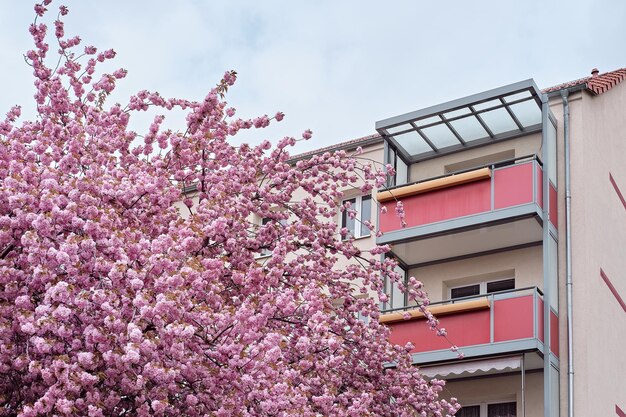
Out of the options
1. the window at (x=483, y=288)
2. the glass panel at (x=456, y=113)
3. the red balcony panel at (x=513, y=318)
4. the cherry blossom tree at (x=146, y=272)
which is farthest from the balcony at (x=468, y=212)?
the cherry blossom tree at (x=146, y=272)

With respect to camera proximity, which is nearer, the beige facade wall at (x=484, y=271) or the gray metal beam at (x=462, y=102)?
the gray metal beam at (x=462, y=102)

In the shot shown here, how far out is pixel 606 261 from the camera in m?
20.0

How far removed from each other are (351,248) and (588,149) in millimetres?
7643

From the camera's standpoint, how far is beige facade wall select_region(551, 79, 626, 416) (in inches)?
712

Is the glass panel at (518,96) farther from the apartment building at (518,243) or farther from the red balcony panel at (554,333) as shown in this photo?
the red balcony panel at (554,333)

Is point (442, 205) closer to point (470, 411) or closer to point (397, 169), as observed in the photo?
point (397, 169)

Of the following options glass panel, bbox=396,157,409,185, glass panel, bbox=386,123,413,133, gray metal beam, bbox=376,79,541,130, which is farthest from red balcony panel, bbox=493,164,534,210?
glass panel, bbox=396,157,409,185

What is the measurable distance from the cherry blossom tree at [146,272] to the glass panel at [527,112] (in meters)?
7.05

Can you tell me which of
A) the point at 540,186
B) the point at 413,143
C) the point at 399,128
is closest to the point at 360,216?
the point at 413,143

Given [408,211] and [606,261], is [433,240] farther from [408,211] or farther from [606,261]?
[606,261]

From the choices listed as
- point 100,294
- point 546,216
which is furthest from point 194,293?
point 546,216

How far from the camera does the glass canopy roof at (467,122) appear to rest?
1917 cm

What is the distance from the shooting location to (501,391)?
18625 mm

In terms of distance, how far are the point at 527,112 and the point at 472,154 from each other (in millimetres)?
1910
